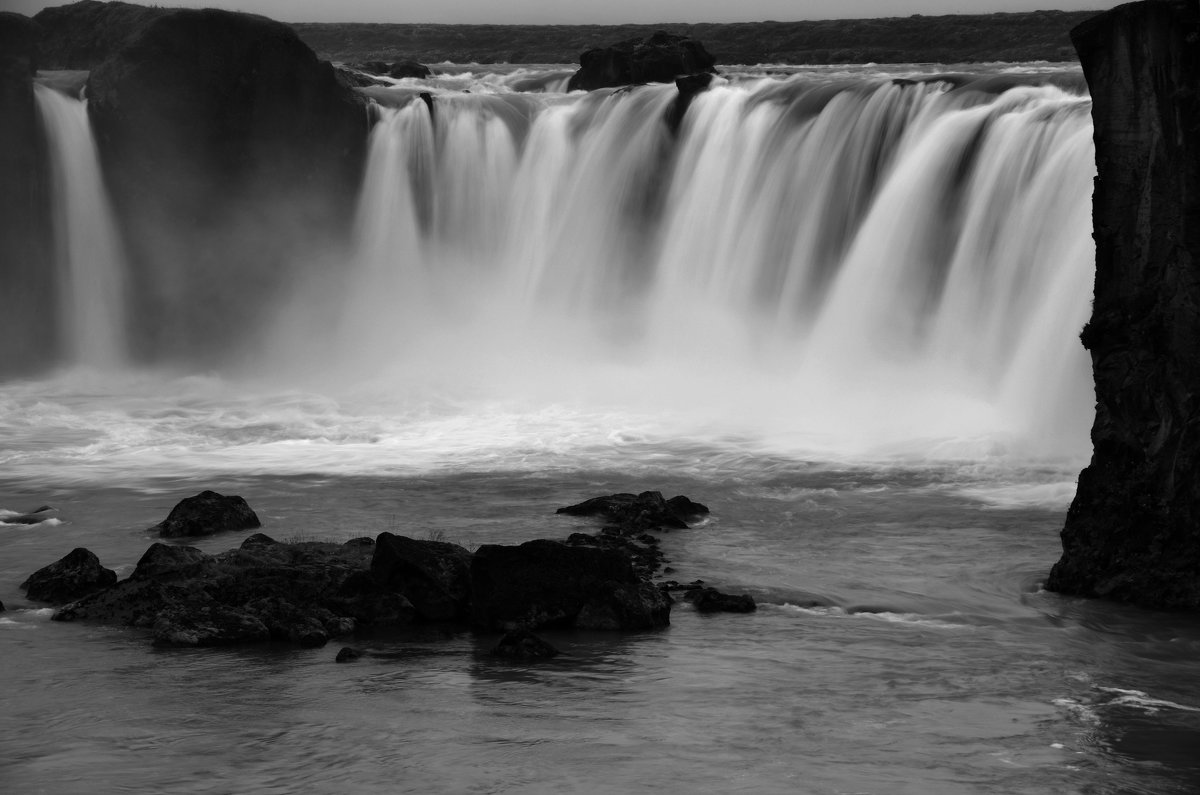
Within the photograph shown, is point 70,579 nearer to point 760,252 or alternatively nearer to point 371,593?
point 371,593

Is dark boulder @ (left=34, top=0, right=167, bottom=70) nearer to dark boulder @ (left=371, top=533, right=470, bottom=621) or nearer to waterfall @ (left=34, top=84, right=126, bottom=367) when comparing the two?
waterfall @ (left=34, top=84, right=126, bottom=367)

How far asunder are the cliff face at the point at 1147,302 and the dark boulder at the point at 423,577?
16.0 feet

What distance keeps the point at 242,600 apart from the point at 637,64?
82.0 ft

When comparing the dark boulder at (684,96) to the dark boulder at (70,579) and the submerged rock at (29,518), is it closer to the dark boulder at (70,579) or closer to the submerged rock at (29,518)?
the submerged rock at (29,518)

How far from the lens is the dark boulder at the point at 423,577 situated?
11.6 m

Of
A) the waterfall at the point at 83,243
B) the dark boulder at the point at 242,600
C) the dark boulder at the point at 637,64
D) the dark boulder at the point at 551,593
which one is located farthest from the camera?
the dark boulder at the point at 637,64

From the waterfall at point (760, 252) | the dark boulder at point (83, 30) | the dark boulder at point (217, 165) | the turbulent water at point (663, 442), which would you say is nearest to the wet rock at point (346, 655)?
the turbulent water at point (663, 442)

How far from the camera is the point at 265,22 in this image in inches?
1180

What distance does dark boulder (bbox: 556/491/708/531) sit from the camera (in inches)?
598

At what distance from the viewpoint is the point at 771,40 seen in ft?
175

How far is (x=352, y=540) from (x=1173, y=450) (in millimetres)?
6710

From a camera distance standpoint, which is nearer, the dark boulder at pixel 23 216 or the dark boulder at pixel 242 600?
the dark boulder at pixel 242 600

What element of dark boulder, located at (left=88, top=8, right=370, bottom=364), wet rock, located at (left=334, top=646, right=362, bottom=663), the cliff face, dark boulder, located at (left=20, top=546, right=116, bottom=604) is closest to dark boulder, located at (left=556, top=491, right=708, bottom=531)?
the cliff face

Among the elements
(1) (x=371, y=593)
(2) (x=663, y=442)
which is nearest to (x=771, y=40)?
(2) (x=663, y=442)
